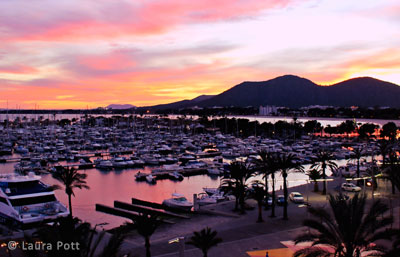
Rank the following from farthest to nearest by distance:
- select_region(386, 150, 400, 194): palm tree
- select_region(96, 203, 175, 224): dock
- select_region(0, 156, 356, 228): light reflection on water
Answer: select_region(0, 156, 356, 228): light reflection on water, select_region(96, 203, 175, 224): dock, select_region(386, 150, 400, 194): palm tree

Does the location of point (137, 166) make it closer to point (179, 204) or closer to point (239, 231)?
point (179, 204)

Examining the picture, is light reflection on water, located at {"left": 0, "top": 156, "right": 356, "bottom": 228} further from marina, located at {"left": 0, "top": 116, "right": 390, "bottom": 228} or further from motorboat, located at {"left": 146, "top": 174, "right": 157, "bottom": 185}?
motorboat, located at {"left": 146, "top": 174, "right": 157, "bottom": 185}

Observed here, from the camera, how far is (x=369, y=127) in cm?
9319

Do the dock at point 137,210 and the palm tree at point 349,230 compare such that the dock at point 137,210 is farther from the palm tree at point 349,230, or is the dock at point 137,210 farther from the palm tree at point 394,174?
the palm tree at point 349,230

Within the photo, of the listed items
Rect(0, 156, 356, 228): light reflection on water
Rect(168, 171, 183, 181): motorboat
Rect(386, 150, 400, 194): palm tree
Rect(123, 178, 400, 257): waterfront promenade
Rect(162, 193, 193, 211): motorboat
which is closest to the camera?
Rect(386, 150, 400, 194): palm tree

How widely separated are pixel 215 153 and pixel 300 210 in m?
47.3

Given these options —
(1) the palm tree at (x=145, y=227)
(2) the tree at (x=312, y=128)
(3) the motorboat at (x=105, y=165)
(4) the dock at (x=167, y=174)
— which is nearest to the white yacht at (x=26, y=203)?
(1) the palm tree at (x=145, y=227)

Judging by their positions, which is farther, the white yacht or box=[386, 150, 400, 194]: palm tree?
the white yacht

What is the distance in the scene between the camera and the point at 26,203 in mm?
24672

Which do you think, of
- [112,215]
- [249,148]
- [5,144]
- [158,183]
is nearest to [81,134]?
[5,144]

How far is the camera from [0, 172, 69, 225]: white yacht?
2367 centimetres

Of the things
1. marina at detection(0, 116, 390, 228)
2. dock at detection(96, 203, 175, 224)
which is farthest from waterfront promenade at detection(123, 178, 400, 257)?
marina at detection(0, 116, 390, 228)

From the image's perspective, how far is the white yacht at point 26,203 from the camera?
23.7 meters

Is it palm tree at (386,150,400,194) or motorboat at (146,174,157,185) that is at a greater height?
palm tree at (386,150,400,194)
